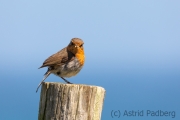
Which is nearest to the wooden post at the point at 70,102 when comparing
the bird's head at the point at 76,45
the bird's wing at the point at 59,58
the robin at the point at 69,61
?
the bird's wing at the point at 59,58

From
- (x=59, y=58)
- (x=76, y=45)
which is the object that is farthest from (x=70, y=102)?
(x=76, y=45)

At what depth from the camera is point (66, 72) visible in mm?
7293

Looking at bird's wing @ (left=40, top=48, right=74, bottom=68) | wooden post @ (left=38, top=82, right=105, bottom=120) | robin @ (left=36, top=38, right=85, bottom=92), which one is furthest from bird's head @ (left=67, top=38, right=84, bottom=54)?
wooden post @ (left=38, top=82, right=105, bottom=120)

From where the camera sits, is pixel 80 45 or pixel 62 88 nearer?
pixel 62 88

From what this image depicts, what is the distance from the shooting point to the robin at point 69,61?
283 inches

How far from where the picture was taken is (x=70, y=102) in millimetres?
3980

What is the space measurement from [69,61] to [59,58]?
24 cm

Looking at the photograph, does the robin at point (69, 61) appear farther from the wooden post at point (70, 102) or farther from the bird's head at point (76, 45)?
the wooden post at point (70, 102)

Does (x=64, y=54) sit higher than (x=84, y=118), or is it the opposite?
(x=64, y=54)

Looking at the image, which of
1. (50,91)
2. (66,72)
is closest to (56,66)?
(66,72)

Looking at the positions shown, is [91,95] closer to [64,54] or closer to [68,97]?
[68,97]

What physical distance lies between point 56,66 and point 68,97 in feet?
10.6

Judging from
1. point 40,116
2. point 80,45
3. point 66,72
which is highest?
point 80,45

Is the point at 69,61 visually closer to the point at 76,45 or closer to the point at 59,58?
the point at 59,58
